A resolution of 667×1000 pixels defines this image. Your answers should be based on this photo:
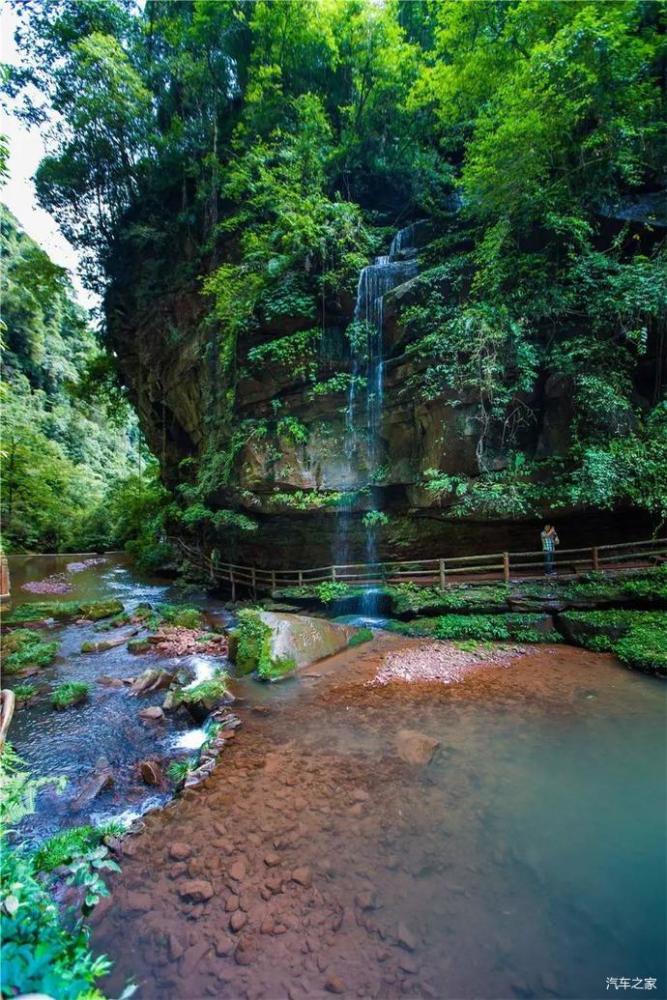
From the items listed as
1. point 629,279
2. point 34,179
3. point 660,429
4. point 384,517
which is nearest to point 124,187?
point 34,179

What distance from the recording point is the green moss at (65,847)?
3869 mm

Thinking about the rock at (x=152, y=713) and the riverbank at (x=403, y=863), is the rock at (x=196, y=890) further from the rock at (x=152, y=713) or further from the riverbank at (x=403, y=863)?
the rock at (x=152, y=713)

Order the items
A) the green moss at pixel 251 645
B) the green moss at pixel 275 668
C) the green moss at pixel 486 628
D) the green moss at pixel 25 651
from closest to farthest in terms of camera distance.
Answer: the green moss at pixel 275 668 → the green moss at pixel 251 645 → the green moss at pixel 25 651 → the green moss at pixel 486 628

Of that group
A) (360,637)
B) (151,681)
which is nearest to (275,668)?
(151,681)

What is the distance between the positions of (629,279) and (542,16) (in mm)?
6378

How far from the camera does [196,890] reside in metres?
3.61

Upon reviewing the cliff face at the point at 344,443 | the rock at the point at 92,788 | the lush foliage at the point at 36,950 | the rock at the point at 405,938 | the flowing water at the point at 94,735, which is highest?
the cliff face at the point at 344,443

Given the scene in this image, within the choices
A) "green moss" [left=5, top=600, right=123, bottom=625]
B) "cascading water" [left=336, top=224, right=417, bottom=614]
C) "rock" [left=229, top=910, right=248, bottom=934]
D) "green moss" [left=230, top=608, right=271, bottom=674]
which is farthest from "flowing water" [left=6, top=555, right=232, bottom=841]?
"cascading water" [left=336, top=224, right=417, bottom=614]

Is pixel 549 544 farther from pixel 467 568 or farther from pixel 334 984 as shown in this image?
pixel 334 984

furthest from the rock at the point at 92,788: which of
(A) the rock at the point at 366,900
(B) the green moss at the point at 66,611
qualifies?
(B) the green moss at the point at 66,611

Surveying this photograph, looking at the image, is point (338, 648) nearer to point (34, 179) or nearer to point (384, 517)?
point (384, 517)

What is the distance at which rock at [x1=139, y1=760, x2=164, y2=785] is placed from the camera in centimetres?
518

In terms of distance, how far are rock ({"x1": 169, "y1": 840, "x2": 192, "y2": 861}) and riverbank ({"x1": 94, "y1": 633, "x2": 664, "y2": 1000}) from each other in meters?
0.01

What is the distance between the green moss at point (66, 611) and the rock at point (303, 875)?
1141 centimetres
